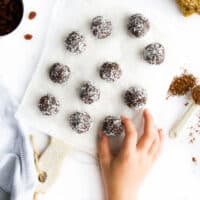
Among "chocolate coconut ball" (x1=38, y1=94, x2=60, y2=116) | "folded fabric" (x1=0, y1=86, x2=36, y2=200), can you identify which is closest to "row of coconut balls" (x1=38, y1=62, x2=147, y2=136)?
"chocolate coconut ball" (x1=38, y1=94, x2=60, y2=116)

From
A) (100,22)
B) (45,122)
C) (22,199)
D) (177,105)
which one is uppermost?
(100,22)

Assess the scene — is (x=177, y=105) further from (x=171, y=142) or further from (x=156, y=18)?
(x=156, y=18)

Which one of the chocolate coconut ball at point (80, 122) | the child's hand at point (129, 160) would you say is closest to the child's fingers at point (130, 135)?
the child's hand at point (129, 160)

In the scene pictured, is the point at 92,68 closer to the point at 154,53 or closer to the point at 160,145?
the point at 154,53

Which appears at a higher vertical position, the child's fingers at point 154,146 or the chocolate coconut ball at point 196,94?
the chocolate coconut ball at point 196,94

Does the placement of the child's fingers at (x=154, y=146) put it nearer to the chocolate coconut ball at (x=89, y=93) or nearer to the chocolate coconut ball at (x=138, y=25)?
the chocolate coconut ball at (x=89, y=93)

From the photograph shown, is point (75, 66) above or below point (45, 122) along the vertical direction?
above

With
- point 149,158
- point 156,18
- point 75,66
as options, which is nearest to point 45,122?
point 75,66
